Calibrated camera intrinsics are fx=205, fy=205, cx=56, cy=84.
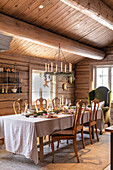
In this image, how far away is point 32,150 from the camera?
3.54m

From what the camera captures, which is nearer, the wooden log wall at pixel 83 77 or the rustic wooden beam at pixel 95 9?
the rustic wooden beam at pixel 95 9

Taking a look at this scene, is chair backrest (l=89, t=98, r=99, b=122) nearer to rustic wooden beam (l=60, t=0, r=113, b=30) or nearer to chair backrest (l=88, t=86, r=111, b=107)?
Answer: chair backrest (l=88, t=86, r=111, b=107)

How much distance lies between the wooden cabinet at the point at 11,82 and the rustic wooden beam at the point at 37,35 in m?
1.46

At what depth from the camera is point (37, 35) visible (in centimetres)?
500

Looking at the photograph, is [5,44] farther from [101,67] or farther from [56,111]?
[101,67]

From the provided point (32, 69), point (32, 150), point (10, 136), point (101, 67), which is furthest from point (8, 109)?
point (101, 67)

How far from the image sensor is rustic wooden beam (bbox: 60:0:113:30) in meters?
3.69

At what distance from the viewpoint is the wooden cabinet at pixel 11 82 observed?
5849 millimetres

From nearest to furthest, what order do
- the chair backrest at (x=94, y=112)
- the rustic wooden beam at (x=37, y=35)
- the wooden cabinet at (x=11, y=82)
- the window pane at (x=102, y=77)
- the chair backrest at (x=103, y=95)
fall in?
the rustic wooden beam at (x=37, y=35) < the chair backrest at (x=94, y=112) < the wooden cabinet at (x=11, y=82) < the chair backrest at (x=103, y=95) < the window pane at (x=102, y=77)

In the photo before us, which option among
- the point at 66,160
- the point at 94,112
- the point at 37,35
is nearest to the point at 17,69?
the point at 37,35

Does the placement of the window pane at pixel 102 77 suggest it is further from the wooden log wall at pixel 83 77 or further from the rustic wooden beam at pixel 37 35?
the rustic wooden beam at pixel 37 35

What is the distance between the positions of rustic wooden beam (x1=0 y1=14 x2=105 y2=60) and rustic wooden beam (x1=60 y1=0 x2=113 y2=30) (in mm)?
1299

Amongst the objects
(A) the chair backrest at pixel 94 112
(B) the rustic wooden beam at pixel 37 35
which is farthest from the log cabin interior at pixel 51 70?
(A) the chair backrest at pixel 94 112

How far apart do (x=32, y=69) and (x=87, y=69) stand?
2.85 metres
